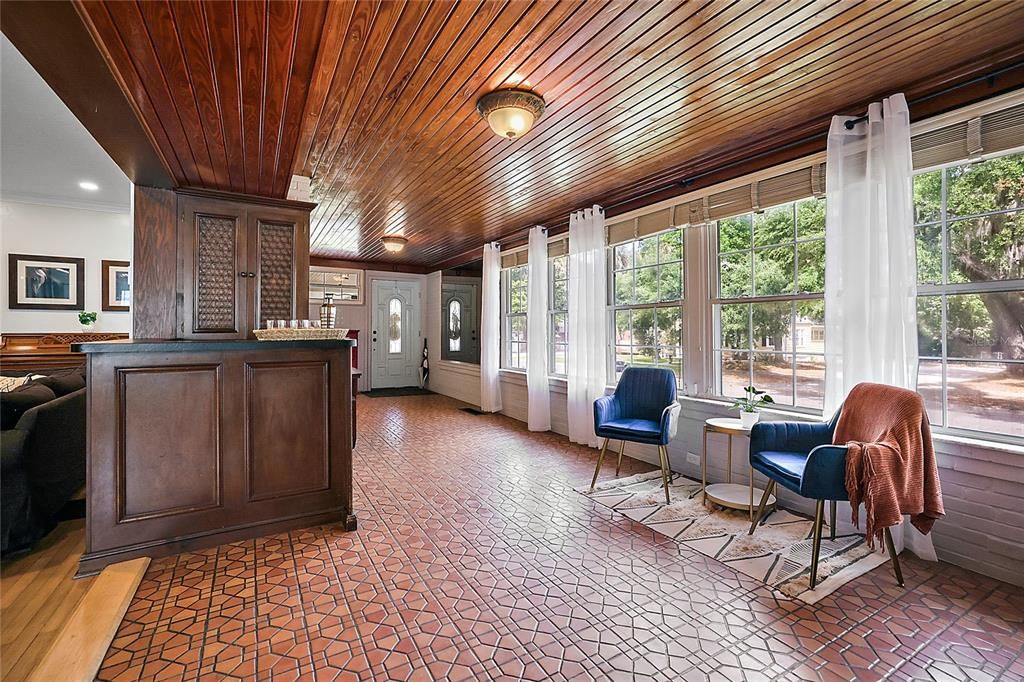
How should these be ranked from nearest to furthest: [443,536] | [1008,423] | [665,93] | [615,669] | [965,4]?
1. [615,669]
2. [965,4]
3. [1008,423]
4. [665,93]
5. [443,536]

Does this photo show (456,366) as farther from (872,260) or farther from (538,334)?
(872,260)

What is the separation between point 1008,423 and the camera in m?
2.30

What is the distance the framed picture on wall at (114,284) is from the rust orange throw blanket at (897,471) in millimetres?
7963

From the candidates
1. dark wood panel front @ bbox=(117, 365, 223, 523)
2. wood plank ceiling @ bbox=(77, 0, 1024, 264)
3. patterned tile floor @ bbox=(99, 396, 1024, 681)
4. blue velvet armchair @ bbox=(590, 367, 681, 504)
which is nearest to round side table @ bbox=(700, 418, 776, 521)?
blue velvet armchair @ bbox=(590, 367, 681, 504)

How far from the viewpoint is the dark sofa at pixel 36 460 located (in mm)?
2324

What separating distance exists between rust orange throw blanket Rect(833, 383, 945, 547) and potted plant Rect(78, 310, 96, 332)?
25.6 ft

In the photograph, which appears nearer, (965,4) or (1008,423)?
(965,4)

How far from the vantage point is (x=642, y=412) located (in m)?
3.76

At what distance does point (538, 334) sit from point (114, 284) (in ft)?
18.7

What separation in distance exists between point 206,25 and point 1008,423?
4.09 metres

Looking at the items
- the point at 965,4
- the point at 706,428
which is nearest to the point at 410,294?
the point at 706,428

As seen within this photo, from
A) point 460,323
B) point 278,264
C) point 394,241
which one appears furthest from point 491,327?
point 278,264

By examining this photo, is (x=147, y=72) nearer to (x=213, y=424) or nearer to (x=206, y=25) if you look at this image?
(x=206, y=25)

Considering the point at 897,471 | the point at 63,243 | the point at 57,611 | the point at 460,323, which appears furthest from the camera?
the point at 460,323
